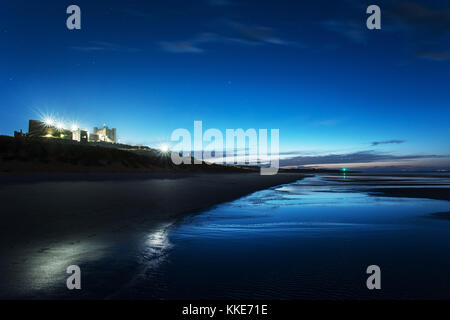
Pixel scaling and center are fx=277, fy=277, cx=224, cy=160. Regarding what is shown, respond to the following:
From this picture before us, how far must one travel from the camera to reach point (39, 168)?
41906 mm

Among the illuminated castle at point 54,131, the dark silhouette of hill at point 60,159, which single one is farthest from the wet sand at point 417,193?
the illuminated castle at point 54,131

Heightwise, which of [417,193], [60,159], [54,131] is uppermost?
[54,131]

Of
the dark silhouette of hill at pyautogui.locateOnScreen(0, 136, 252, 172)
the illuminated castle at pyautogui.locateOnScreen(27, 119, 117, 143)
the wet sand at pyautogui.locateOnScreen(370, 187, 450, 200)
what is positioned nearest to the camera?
the wet sand at pyautogui.locateOnScreen(370, 187, 450, 200)

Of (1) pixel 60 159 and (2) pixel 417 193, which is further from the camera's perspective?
(1) pixel 60 159

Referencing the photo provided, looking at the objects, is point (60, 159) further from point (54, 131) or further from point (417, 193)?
point (54, 131)

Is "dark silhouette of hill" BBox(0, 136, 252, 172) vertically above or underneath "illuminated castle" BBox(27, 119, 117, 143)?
underneath

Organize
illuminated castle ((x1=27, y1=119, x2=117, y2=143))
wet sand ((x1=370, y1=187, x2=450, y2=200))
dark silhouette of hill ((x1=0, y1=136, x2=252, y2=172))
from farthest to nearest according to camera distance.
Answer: illuminated castle ((x1=27, y1=119, x2=117, y2=143)), dark silhouette of hill ((x1=0, y1=136, x2=252, y2=172)), wet sand ((x1=370, y1=187, x2=450, y2=200))

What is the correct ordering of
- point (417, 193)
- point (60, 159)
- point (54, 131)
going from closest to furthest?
point (417, 193)
point (60, 159)
point (54, 131)

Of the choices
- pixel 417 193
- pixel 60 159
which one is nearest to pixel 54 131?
pixel 60 159

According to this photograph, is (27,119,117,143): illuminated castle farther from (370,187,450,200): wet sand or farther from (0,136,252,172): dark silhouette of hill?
(370,187,450,200): wet sand

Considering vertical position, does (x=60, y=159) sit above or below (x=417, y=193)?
above

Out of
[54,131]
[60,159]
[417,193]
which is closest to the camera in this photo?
[417,193]

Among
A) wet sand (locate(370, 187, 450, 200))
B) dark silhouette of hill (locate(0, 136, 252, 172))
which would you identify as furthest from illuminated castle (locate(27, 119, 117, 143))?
wet sand (locate(370, 187, 450, 200))
